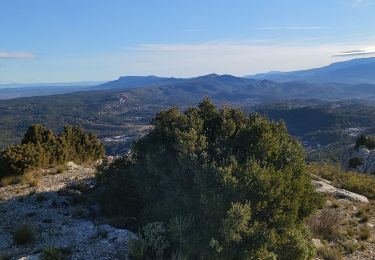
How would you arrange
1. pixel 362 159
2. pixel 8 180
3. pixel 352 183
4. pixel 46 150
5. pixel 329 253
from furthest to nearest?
pixel 362 159 → pixel 46 150 → pixel 352 183 → pixel 8 180 → pixel 329 253

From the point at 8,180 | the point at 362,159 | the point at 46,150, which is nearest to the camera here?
the point at 8,180

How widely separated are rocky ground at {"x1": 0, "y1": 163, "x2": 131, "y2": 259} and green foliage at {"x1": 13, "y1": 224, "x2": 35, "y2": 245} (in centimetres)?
8

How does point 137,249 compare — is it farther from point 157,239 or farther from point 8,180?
point 8,180

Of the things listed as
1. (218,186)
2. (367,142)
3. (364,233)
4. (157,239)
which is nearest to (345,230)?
(364,233)

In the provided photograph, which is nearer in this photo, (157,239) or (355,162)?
(157,239)

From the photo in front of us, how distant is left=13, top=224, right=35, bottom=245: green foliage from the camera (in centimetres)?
1462

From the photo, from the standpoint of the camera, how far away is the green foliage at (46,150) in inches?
970

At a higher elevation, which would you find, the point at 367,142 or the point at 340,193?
the point at 340,193

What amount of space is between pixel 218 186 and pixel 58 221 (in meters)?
7.66

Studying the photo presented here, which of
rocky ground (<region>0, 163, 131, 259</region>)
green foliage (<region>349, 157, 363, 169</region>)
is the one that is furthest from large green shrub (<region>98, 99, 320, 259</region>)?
green foliage (<region>349, 157, 363, 169</region>)

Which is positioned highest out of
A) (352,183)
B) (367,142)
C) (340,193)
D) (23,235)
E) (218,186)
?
(218,186)

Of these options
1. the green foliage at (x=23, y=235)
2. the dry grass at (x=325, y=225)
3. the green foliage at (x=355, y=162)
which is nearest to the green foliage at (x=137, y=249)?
the green foliage at (x=23, y=235)

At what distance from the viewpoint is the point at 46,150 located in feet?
91.9

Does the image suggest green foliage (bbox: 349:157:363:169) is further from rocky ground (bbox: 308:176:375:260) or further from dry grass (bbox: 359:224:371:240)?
dry grass (bbox: 359:224:371:240)
